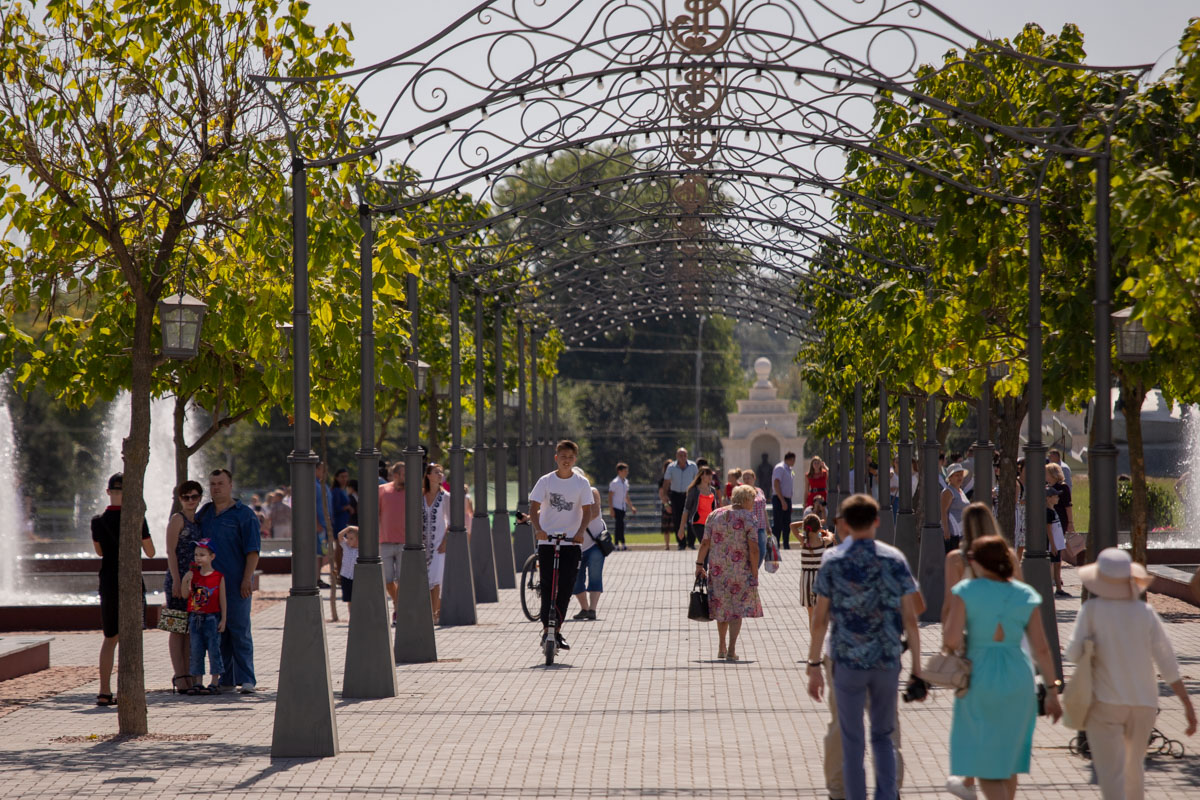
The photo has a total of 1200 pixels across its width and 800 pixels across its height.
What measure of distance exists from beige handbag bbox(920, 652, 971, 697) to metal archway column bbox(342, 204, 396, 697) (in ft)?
20.2

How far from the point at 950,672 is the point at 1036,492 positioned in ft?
14.9

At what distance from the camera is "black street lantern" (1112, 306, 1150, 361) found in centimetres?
1154

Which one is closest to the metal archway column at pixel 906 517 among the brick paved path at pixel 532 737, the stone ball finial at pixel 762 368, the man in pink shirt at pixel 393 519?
the brick paved path at pixel 532 737

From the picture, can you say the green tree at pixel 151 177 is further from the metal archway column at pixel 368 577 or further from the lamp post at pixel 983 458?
the lamp post at pixel 983 458

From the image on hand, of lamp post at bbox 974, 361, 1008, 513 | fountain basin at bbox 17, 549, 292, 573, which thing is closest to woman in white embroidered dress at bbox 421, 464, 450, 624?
lamp post at bbox 974, 361, 1008, 513

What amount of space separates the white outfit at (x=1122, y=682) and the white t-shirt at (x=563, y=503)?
26.2 feet

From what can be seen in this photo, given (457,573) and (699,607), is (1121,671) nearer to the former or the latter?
(699,607)

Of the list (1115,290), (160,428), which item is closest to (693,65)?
(1115,290)

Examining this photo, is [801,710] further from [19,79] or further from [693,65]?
[19,79]

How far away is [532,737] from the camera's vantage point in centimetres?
1050

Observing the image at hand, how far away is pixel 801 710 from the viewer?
1157 cm

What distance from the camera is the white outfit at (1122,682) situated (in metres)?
7.20

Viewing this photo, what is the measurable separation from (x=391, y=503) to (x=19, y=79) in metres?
7.35

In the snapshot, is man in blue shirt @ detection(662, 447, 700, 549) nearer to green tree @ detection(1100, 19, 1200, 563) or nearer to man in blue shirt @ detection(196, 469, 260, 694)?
A: man in blue shirt @ detection(196, 469, 260, 694)
